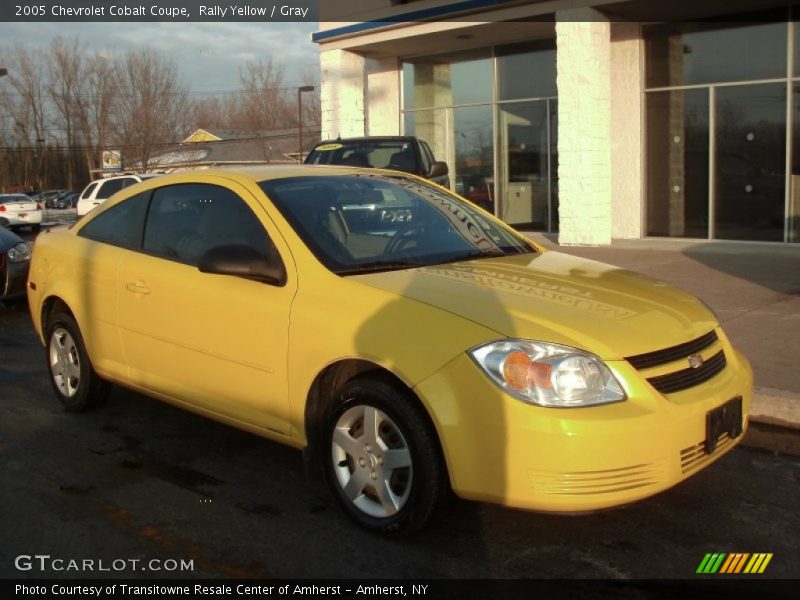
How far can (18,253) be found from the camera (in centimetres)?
1029

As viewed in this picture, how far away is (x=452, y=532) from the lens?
12.4 ft

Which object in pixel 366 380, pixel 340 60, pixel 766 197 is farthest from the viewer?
pixel 340 60

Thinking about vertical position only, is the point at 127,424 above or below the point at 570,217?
below

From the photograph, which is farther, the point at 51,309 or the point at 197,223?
the point at 51,309

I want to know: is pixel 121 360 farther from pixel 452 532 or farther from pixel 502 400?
pixel 502 400

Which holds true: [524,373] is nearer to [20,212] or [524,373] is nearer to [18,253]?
[18,253]

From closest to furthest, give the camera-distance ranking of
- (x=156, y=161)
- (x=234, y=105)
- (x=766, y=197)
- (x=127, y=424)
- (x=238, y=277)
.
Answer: (x=238, y=277) < (x=127, y=424) < (x=766, y=197) < (x=156, y=161) < (x=234, y=105)

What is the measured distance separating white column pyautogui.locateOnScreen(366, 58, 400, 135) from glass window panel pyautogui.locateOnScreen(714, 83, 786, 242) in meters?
7.11

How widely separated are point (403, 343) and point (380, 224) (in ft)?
3.77

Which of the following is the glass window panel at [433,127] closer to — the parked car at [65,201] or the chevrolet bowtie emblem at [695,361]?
the chevrolet bowtie emblem at [695,361]

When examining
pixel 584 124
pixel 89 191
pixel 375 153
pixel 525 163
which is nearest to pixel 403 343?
pixel 375 153

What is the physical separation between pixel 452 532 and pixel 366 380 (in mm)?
786

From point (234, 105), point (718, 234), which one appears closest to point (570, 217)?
point (718, 234)

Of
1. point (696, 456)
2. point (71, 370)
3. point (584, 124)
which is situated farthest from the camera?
point (584, 124)
